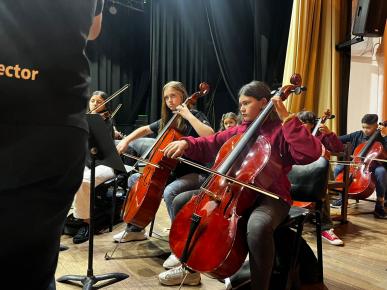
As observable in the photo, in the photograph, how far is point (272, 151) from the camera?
1638 millimetres

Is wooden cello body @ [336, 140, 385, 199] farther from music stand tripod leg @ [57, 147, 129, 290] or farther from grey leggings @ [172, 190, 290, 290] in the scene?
music stand tripod leg @ [57, 147, 129, 290]

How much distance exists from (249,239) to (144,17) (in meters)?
4.33

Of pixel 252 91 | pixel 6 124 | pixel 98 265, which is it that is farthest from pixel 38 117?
pixel 98 265

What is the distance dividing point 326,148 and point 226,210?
1892mm

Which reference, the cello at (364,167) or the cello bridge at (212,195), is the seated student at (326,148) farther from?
the cello bridge at (212,195)

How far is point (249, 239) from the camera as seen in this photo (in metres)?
1.43

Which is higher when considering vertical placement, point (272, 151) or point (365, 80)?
point (365, 80)

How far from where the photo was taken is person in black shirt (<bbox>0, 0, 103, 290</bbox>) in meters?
0.49

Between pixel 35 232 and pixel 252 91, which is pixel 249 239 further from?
pixel 35 232

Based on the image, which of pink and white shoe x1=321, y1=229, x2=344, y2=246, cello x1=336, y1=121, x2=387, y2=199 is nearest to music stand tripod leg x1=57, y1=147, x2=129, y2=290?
pink and white shoe x1=321, y1=229, x2=344, y2=246

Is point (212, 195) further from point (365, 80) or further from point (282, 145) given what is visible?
point (365, 80)

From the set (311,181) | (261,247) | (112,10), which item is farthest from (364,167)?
(112,10)

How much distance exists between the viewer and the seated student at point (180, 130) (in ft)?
6.82

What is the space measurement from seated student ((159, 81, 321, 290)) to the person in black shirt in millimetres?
993
